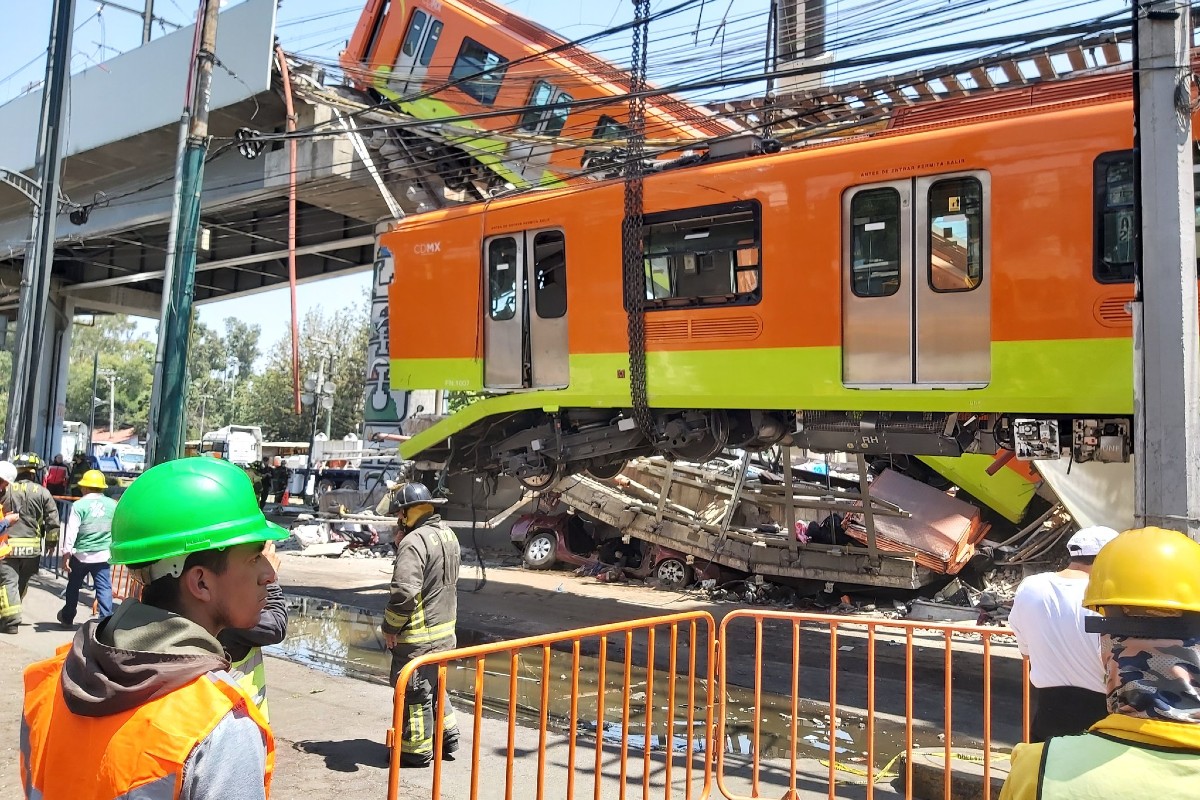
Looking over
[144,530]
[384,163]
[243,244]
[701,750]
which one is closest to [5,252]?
[243,244]

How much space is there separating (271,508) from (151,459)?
15.4m

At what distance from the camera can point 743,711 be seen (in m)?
7.64

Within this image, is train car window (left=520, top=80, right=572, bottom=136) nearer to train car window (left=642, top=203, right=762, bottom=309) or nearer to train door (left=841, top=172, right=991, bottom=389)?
train car window (left=642, top=203, right=762, bottom=309)

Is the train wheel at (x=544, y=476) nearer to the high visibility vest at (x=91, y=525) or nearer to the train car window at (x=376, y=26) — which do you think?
the high visibility vest at (x=91, y=525)

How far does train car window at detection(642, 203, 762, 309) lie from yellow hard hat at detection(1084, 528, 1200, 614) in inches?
280

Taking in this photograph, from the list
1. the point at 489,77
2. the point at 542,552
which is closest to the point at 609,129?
the point at 489,77

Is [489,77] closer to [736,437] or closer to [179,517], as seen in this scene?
[736,437]

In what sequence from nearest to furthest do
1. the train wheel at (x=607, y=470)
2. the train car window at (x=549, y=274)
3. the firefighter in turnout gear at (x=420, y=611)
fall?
1. the firefighter in turnout gear at (x=420, y=611)
2. the train car window at (x=549, y=274)
3. the train wheel at (x=607, y=470)

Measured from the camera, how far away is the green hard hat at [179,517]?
1881mm

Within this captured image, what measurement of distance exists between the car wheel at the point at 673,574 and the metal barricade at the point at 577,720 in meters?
3.35

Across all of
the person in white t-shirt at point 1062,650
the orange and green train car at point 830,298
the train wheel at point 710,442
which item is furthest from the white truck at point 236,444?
the person in white t-shirt at point 1062,650

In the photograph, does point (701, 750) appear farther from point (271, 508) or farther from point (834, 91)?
point (271, 508)

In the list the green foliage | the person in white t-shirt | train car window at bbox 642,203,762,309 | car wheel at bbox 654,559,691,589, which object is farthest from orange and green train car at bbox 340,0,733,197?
the green foliage

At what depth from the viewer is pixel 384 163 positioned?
18.1m
